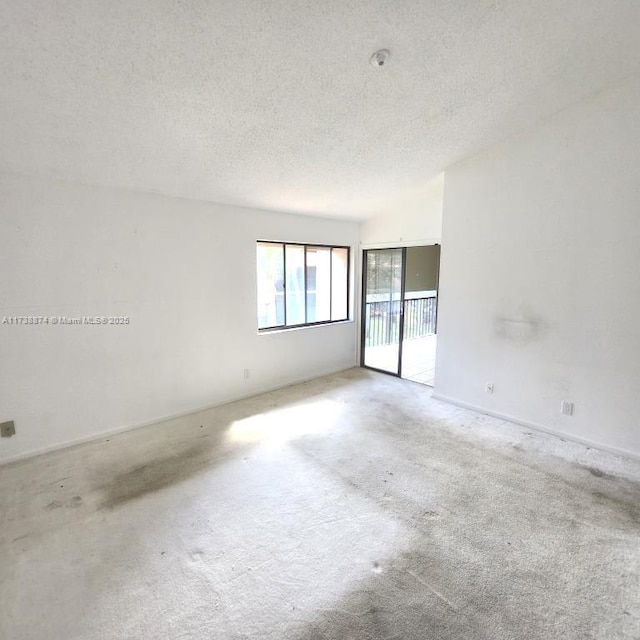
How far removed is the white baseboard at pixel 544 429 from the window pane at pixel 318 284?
1.97m

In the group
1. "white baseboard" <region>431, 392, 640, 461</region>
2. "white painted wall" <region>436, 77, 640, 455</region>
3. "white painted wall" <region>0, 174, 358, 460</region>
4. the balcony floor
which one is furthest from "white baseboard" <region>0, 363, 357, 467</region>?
"white painted wall" <region>436, 77, 640, 455</region>

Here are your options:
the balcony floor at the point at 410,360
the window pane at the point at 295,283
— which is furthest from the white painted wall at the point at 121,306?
the balcony floor at the point at 410,360

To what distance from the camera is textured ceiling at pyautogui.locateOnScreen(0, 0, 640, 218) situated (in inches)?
68.6

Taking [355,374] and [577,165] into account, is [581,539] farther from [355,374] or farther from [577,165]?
[355,374]

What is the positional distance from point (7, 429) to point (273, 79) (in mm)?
3344

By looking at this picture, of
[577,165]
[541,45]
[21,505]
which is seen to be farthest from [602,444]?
[21,505]

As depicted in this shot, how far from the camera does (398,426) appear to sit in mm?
3541

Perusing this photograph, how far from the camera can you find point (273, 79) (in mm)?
2186

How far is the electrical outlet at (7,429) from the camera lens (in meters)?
2.80

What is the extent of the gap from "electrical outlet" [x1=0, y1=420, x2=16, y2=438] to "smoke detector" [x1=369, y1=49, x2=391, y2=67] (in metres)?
3.81

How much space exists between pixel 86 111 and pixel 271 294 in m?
2.71

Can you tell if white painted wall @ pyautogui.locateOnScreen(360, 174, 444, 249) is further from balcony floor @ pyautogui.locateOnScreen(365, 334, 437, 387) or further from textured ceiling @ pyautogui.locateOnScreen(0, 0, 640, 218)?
balcony floor @ pyautogui.locateOnScreen(365, 334, 437, 387)

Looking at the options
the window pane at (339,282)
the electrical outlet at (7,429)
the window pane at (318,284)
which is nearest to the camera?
the electrical outlet at (7,429)

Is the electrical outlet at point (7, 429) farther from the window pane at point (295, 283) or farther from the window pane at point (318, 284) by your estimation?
the window pane at point (318, 284)
